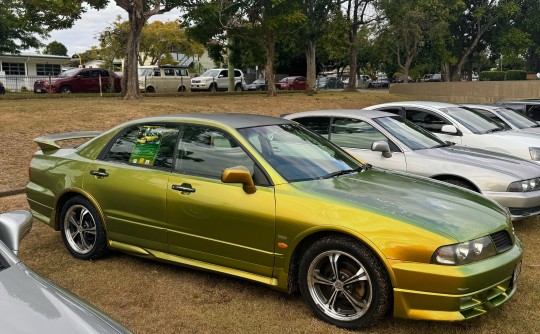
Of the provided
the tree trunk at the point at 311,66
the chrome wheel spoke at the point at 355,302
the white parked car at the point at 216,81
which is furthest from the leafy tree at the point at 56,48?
the chrome wheel spoke at the point at 355,302

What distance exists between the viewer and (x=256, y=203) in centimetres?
391

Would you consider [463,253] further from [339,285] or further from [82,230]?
[82,230]

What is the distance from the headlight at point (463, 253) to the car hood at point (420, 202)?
0.05 metres

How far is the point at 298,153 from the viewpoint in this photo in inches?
176

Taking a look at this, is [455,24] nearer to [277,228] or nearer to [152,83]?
[152,83]

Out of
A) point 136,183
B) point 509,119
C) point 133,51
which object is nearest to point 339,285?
point 136,183

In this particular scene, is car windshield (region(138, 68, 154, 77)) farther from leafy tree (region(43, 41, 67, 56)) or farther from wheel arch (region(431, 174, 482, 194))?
leafy tree (region(43, 41, 67, 56))

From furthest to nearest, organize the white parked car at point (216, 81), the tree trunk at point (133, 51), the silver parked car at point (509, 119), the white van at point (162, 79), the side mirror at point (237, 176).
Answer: the white parked car at point (216, 81)
the white van at point (162, 79)
the tree trunk at point (133, 51)
the silver parked car at point (509, 119)
the side mirror at point (237, 176)

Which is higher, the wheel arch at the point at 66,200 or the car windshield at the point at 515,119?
the car windshield at the point at 515,119

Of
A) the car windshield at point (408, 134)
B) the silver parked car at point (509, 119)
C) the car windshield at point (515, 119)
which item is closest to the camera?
the car windshield at point (408, 134)

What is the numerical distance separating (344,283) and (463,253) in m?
0.82

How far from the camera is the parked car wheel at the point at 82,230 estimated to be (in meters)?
4.90

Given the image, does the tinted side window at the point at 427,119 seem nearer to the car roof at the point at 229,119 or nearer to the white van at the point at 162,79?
the car roof at the point at 229,119

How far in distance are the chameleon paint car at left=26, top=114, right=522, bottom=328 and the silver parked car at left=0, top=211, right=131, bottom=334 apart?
1706mm
